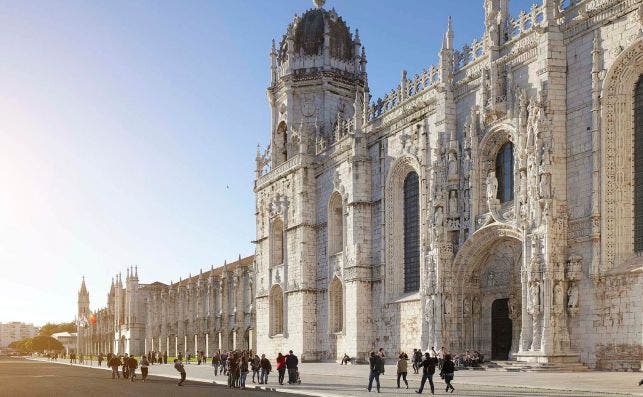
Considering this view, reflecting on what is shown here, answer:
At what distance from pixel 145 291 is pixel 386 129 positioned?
80.8m

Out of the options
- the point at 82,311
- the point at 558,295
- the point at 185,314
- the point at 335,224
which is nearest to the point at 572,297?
the point at 558,295

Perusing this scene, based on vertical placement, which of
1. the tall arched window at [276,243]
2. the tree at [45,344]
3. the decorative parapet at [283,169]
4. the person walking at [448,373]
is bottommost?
the tree at [45,344]

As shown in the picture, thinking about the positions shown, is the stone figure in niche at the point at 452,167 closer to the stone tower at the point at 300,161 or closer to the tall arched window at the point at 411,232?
the tall arched window at the point at 411,232

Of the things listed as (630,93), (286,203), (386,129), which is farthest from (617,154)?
(286,203)

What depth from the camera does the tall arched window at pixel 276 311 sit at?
55.1m

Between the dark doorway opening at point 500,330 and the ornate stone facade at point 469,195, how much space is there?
0.30 feet

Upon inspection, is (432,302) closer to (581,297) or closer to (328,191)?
(581,297)

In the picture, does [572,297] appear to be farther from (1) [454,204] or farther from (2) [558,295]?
(1) [454,204]

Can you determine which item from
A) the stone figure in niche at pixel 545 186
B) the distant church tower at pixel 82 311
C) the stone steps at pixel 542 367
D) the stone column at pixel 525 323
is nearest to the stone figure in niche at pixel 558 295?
the stone column at pixel 525 323

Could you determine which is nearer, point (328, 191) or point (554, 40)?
point (554, 40)

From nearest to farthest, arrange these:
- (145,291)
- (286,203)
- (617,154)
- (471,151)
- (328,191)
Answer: (617,154), (471,151), (328,191), (286,203), (145,291)

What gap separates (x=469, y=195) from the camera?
3594cm

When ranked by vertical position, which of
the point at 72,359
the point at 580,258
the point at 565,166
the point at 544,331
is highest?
the point at 565,166

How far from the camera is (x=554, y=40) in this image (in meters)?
31.1
